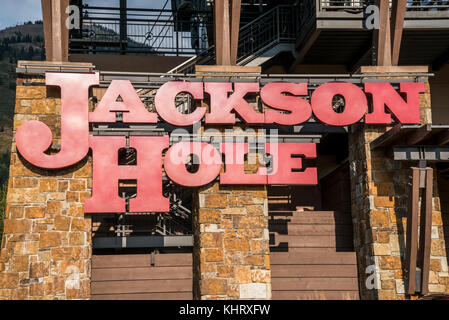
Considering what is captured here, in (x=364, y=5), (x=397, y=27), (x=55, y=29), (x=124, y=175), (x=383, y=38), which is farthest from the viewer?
(x=364, y=5)

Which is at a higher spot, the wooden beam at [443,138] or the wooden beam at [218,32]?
the wooden beam at [218,32]

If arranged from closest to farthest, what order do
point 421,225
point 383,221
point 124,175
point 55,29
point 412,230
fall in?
1. point 412,230
2. point 421,225
3. point 124,175
4. point 383,221
5. point 55,29

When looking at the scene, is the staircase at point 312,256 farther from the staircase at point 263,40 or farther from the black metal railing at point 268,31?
the black metal railing at point 268,31

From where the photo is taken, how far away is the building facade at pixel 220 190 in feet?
46.1

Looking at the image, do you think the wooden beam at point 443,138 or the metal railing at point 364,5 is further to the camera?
the metal railing at point 364,5

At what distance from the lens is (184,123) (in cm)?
1511

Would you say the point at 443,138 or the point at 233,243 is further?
the point at 233,243

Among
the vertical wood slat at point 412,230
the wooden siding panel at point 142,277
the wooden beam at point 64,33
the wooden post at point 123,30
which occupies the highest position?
the wooden post at point 123,30

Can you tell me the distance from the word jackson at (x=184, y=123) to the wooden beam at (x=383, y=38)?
95cm

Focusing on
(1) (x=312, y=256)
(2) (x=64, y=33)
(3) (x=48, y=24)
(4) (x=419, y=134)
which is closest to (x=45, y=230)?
(2) (x=64, y=33)

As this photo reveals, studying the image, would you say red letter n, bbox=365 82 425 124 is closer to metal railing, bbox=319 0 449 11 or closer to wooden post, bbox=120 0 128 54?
metal railing, bbox=319 0 449 11

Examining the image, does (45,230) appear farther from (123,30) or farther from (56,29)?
(123,30)

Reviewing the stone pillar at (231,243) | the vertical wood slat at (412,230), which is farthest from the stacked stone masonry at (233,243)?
the vertical wood slat at (412,230)

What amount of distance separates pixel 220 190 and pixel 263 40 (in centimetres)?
745
